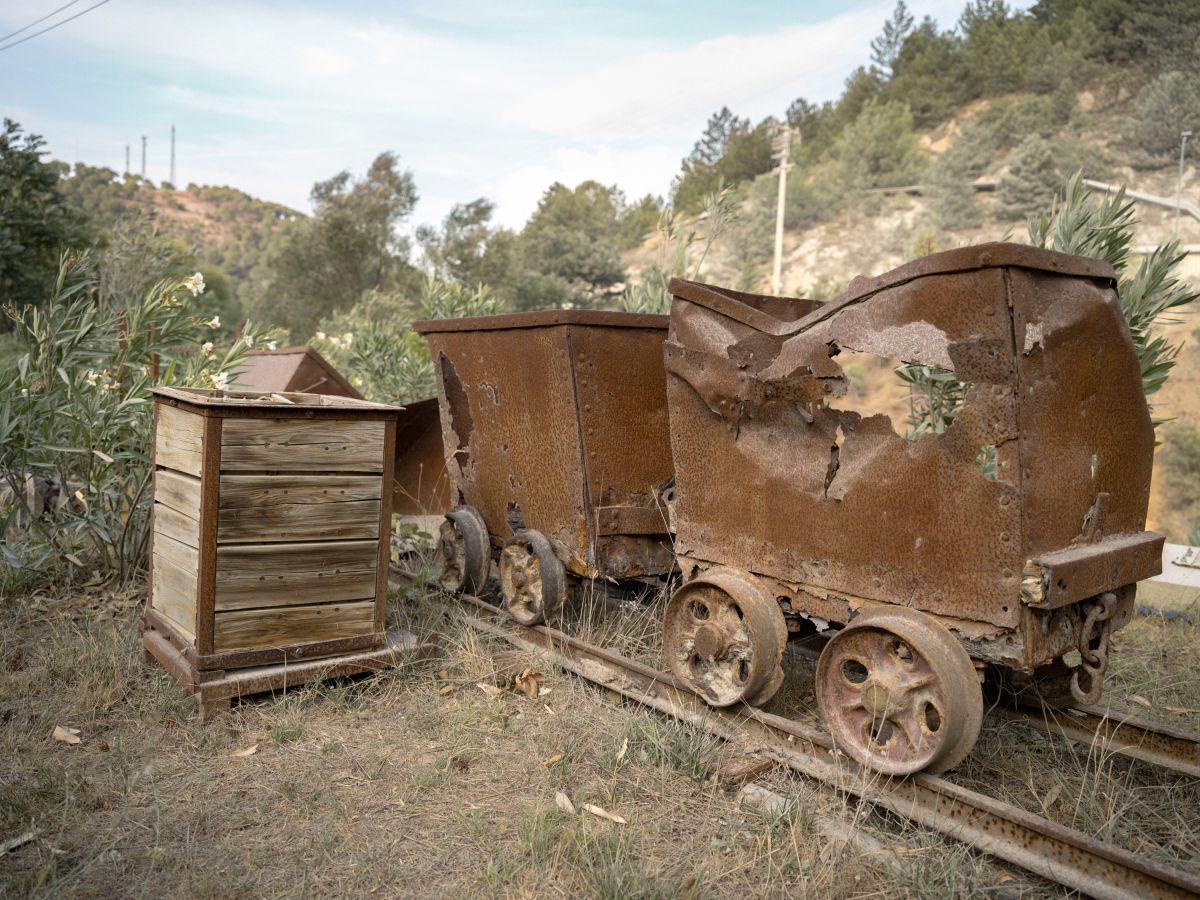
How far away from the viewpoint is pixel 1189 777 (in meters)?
3.36

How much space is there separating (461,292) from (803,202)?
3434 cm

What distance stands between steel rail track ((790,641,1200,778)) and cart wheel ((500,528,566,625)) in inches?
88.5

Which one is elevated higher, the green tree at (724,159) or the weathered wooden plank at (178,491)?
the green tree at (724,159)

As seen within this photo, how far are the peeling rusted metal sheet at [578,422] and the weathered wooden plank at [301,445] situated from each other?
971 millimetres

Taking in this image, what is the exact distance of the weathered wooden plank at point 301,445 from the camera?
3.85 m

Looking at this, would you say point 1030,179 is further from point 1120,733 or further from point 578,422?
point 1120,733

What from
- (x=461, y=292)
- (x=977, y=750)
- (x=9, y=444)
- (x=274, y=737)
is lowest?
(x=274, y=737)

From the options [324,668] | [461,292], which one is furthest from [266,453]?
[461,292]

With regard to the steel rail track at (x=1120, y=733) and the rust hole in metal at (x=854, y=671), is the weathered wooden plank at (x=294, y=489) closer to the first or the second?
the rust hole in metal at (x=854, y=671)

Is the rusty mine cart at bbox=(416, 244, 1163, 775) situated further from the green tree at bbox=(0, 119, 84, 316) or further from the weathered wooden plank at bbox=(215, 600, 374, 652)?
the green tree at bbox=(0, 119, 84, 316)

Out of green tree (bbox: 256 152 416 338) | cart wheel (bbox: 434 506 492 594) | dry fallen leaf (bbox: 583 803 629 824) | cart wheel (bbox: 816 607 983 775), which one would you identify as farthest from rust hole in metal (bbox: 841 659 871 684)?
green tree (bbox: 256 152 416 338)

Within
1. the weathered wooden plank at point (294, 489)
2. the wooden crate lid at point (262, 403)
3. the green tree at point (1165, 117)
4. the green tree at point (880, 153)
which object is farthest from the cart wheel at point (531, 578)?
the green tree at point (880, 153)

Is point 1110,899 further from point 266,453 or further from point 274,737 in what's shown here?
point 266,453

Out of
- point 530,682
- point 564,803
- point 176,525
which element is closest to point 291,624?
point 176,525
